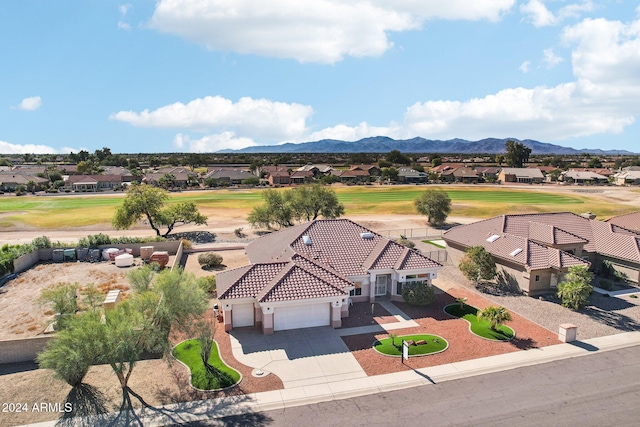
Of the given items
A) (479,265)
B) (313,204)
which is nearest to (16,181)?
(313,204)

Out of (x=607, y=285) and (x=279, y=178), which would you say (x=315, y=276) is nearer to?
(x=607, y=285)

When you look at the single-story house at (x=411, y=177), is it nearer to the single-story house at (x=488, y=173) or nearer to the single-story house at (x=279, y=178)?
the single-story house at (x=488, y=173)

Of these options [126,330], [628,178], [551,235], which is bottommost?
[126,330]

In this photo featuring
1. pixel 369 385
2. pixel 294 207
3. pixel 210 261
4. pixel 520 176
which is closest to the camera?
pixel 369 385

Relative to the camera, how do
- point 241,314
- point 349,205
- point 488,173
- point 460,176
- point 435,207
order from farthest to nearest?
point 488,173 < point 460,176 < point 349,205 < point 435,207 < point 241,314

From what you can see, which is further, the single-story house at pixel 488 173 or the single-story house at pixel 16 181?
the single-story house at pixel 488 173

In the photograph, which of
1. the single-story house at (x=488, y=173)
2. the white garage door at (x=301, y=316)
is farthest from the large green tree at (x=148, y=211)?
the single-story house at (x=488, y=173)
